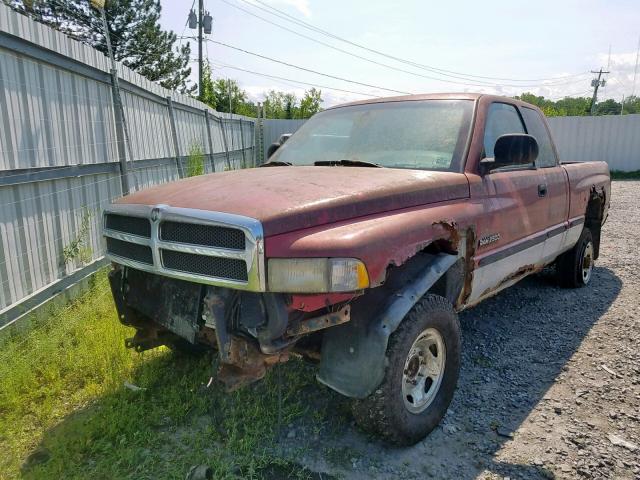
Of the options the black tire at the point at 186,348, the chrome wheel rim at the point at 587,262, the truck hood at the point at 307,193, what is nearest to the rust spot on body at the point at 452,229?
the truck hood at the point at 307,193

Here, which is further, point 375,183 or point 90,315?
point 90,315

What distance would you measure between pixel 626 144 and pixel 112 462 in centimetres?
2250

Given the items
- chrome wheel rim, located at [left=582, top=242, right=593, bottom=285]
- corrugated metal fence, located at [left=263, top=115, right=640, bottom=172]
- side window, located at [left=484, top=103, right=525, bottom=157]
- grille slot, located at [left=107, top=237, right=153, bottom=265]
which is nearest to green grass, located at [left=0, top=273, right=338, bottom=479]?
grille slot, located at [left=107, top=237, right=153, bottom=265]

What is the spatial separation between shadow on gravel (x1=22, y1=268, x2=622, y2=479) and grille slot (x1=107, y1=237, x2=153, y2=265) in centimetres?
96

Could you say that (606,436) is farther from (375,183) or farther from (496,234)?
(375,183)

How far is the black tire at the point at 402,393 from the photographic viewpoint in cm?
250

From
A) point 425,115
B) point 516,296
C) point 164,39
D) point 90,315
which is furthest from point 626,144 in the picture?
point 164,39

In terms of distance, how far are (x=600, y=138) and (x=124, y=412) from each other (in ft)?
72.1

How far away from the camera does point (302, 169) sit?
3350 millimetres

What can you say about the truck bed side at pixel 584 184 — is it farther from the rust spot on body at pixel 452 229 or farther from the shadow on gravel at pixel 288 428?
the rust spot on body at pixel 452 229

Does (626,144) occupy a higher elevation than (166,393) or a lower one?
higher

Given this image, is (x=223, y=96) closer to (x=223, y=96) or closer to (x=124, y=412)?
(x=223, y=96)

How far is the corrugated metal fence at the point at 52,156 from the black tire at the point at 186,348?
1497mm

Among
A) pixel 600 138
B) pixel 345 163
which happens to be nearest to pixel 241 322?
pixel 345 163
